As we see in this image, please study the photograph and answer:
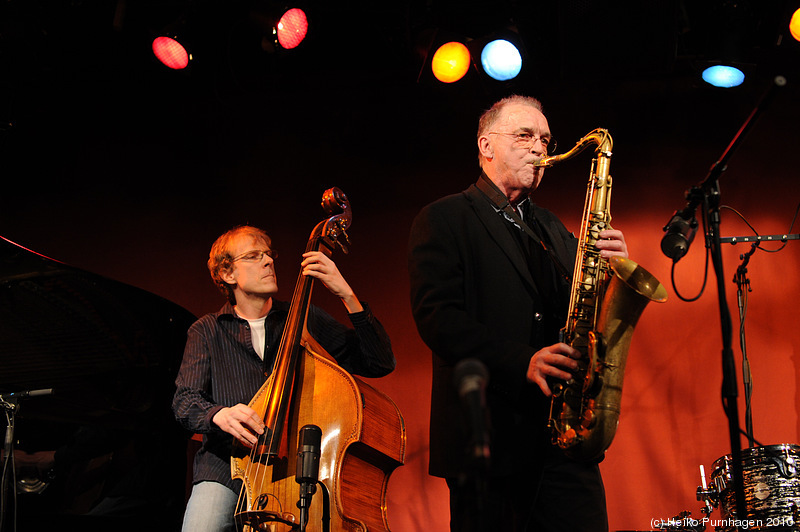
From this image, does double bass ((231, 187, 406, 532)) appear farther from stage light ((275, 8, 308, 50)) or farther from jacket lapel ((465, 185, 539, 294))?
stage light ((275, 8, 308, 50))

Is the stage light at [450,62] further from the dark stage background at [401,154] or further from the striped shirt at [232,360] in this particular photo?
the striped shirt at [232,360]

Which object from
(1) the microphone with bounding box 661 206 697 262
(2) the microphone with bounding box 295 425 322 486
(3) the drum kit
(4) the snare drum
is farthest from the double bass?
(4) the snare drum

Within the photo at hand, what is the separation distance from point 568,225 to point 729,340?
3.25 meters

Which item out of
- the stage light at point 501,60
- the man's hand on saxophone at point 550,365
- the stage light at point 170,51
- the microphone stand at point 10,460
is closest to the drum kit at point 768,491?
the man's hand on saxophone at point 550,365

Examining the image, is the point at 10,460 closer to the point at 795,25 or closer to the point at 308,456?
the point at 308,456

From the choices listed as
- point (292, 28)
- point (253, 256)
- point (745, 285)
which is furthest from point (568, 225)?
point (253, 256)

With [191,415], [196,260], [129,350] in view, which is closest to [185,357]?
[191,415]

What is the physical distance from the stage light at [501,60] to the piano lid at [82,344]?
266cm

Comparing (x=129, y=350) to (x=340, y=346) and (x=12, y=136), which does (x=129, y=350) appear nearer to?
(x=340, y=346)

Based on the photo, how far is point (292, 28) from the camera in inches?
189

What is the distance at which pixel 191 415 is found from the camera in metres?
3.19

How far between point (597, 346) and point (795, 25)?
3.24m

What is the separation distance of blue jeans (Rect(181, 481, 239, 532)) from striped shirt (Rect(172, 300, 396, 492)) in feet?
0.13

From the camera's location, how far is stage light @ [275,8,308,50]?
4.76m
